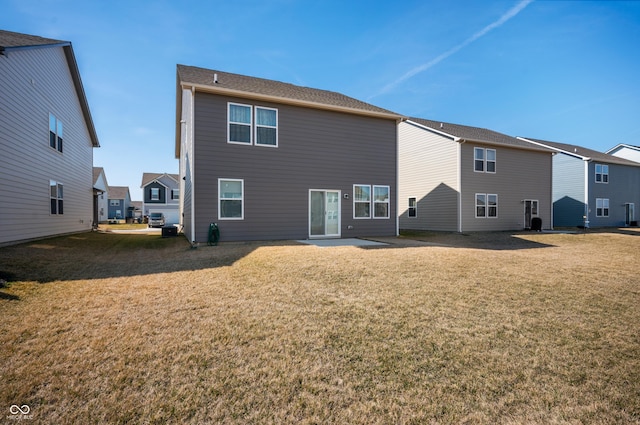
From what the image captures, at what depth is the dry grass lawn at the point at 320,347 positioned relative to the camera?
260cm

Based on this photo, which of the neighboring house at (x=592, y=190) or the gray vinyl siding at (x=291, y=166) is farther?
the neighboring house at (x=592, y=190)

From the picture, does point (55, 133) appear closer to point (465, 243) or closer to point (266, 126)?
point (266, 126)

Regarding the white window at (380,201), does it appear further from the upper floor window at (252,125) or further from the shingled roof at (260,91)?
the upper floor window at (252,125)

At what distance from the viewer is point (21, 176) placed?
999cm

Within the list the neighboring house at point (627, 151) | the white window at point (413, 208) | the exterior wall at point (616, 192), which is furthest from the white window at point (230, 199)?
the neighboring house at point (627, 151)

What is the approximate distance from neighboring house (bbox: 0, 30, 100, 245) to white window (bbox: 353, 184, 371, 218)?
39.3 ft

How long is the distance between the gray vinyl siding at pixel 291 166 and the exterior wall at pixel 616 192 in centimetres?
2099

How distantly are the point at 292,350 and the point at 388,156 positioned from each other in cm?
1177

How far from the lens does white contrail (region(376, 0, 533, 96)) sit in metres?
12.8

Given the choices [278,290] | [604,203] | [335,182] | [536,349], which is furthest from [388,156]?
[604,203]

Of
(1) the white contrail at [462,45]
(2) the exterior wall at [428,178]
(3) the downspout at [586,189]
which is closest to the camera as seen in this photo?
(1) the white contrail at [462,45]

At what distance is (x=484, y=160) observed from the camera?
731 inches

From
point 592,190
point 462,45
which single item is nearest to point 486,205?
point 462,45

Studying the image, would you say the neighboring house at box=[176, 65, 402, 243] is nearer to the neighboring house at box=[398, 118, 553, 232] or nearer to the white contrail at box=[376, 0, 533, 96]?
the neighboring house at box=[398, 118, 553, 232]
